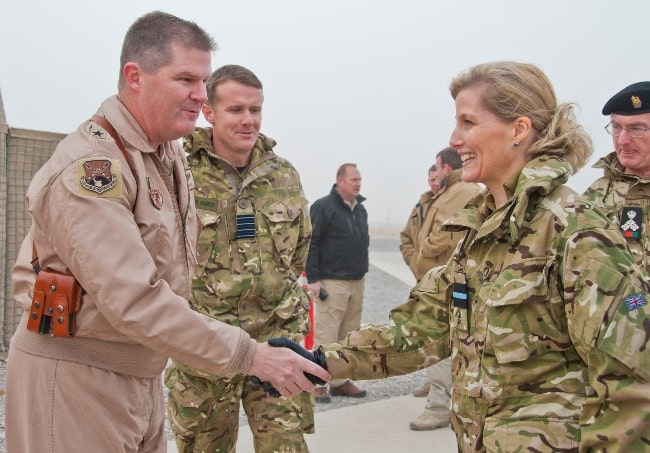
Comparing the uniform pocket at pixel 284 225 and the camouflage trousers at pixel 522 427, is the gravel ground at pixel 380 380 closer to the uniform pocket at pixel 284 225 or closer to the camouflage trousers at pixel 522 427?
the uniform pocket at pixel 284 225

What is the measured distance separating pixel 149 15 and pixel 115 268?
42.6 inches

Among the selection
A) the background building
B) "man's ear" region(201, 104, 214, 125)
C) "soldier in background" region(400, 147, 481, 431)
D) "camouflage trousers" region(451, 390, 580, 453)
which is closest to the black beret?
"soldier in background" region(400, 147, 481, 431)

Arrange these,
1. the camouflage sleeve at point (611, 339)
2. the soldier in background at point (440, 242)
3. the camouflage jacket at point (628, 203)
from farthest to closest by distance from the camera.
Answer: the soldier in background at point (440, 242) → the camouflage jacket at point (628, 203) → the camouflage sleeve at point (611, 339)

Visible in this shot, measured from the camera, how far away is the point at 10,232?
7582 mm

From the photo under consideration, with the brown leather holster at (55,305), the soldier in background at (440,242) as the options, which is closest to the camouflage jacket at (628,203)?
the soldier in background at (440,242)

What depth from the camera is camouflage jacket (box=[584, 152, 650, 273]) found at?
4.16 metres

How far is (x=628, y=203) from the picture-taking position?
168 inches

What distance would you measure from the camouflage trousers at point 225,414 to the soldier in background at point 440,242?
6.99ft

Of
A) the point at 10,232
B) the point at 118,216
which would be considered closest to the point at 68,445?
the point at 118,216

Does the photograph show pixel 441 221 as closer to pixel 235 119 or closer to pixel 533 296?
pixel 235 119

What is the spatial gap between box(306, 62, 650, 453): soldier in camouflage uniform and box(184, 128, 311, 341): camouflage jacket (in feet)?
4.43

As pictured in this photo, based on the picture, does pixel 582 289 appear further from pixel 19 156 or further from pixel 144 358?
pixel 19 156

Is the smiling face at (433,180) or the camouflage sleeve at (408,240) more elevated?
the smiling face at (433,180)

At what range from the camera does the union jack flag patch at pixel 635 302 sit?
1.98 meters
